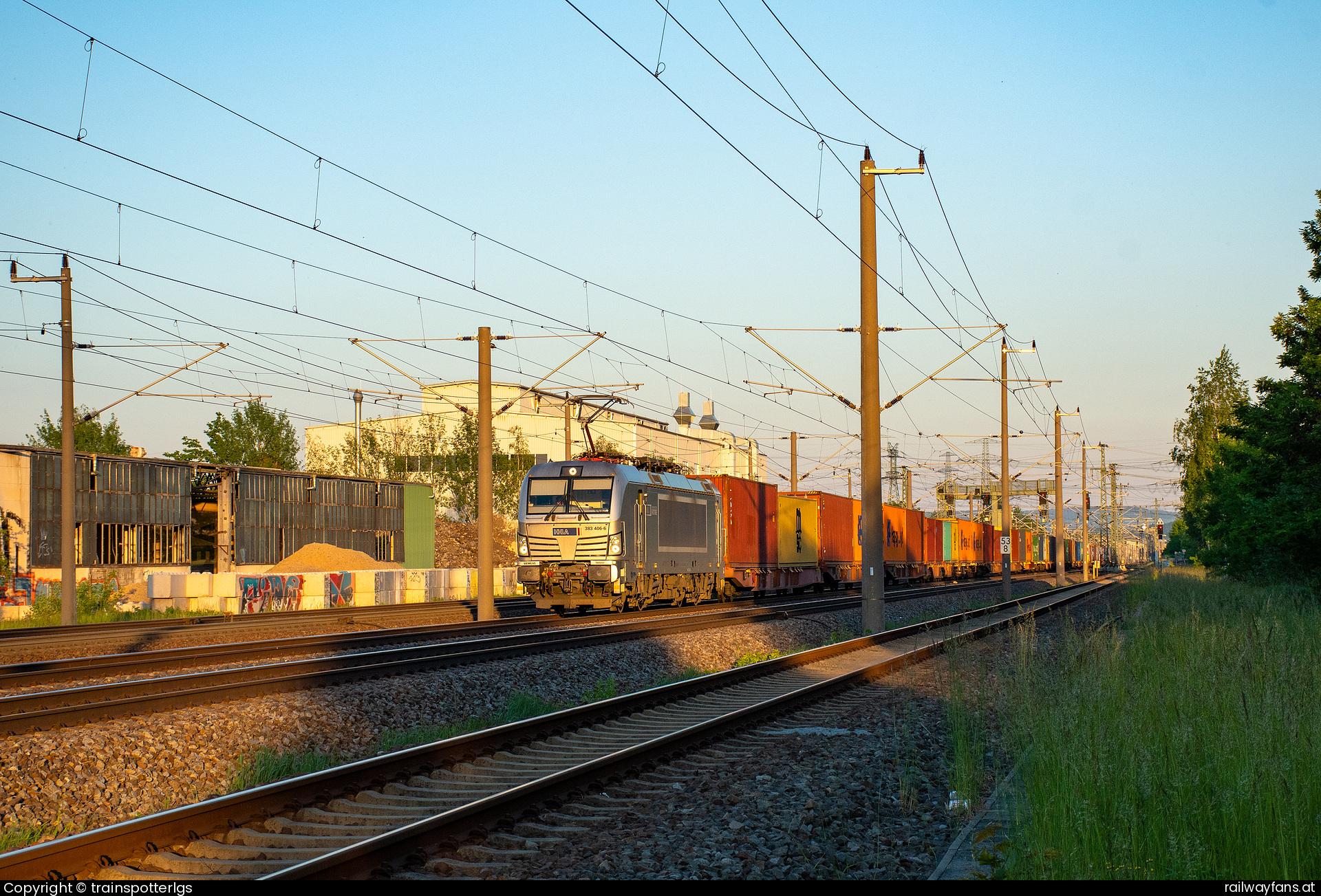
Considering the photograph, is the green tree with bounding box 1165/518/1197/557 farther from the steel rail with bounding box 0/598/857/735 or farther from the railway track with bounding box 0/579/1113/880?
the railway track with bounding box 0/579/1113/880

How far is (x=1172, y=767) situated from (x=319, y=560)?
38.7 meters

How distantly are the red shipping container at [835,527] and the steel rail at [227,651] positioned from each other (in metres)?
17.2

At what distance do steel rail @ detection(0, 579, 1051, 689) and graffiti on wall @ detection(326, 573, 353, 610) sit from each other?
1058 cm

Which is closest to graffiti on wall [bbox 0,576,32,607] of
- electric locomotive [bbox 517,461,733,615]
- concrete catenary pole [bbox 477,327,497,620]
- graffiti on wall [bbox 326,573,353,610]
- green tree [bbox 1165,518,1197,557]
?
graffiti on wall [bbox 326,573,353,610]

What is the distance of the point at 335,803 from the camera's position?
768cm

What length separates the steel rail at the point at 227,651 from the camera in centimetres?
1467

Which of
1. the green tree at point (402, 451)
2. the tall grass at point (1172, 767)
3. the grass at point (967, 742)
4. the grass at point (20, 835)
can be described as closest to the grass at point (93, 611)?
the grass at point (20, 835)

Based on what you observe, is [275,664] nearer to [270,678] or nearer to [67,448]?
[270,678]

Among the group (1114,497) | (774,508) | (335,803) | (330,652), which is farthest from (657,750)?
(1114,497)

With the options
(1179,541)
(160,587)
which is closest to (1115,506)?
(1179,541)

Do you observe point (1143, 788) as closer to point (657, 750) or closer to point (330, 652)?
point (657, 750)

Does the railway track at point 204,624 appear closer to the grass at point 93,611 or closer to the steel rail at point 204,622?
the steel rail at point 204,622

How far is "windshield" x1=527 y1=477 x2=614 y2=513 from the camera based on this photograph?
2645cm

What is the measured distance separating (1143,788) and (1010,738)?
10.6 ft
